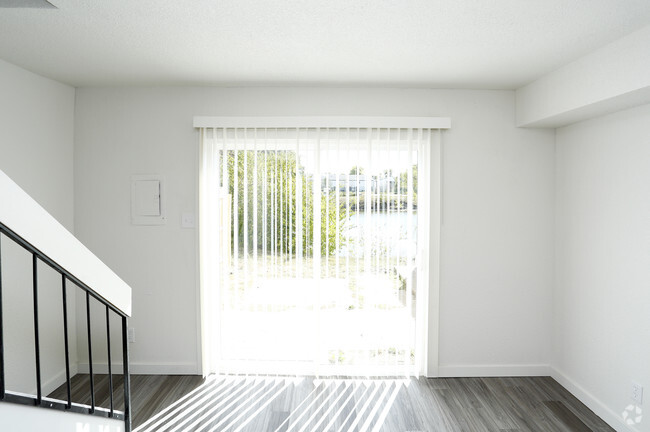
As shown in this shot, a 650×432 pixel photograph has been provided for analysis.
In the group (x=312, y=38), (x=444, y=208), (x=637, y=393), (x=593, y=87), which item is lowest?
(x=637, y=393)

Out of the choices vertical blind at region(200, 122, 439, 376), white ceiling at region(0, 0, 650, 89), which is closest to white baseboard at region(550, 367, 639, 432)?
vertical blind at region(200, 122, 439, 376)

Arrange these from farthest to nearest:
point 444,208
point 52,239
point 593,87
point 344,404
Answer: point 444,208 → point 344,404 → point 593,87 → point 52,239

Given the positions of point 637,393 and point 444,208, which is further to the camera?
point 444,208

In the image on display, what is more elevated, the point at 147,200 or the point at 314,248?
the point at 147,200

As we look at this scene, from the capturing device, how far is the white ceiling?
2.05 metres

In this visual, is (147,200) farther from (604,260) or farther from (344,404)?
(604,260)

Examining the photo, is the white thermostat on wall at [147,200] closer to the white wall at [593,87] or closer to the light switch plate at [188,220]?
the light switch plate at [188,220]

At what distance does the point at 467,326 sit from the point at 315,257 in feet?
4.83

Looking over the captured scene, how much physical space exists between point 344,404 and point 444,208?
180 centimetres

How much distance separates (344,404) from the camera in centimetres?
313

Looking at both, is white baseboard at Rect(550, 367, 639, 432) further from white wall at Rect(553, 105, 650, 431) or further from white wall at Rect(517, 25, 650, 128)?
white wall at Rect(517, 25, 650, 128)

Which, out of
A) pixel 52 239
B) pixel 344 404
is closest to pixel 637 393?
pixel 344 404

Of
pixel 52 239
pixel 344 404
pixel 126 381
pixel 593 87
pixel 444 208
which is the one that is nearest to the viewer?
pixel 52 239

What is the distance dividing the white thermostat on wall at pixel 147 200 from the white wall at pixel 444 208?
2.6 inches
